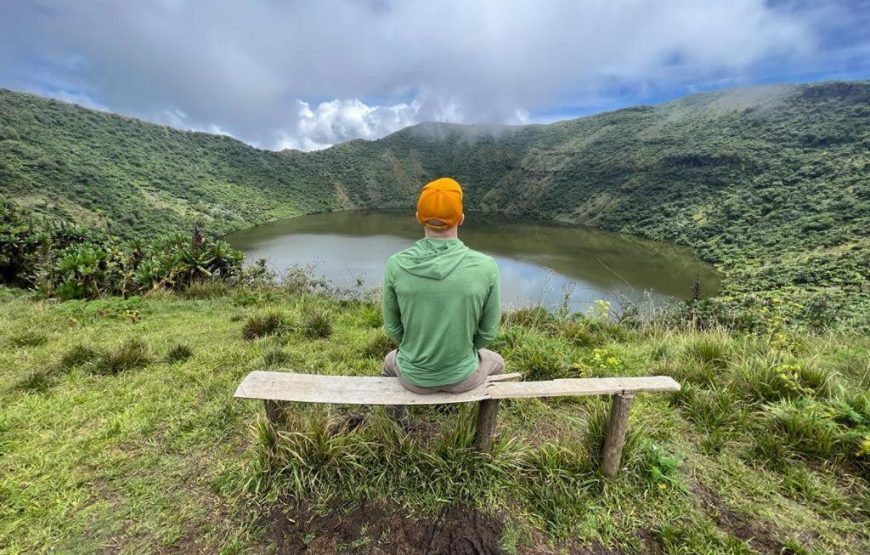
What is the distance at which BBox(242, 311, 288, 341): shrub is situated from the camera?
4273 millimetres

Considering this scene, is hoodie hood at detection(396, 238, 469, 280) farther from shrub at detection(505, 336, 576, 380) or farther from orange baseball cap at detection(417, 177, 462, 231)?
shrub at detection(505, 336, 576, 380)

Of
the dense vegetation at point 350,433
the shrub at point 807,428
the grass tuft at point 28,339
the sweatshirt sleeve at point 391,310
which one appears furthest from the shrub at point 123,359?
the shrub at point 807,428

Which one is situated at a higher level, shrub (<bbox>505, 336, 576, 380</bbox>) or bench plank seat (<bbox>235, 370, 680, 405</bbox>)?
bench plank seat (<bbox>235, 370, 680, 405</bbox>)

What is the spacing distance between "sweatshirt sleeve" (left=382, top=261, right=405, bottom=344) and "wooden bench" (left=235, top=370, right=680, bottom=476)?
286 mm

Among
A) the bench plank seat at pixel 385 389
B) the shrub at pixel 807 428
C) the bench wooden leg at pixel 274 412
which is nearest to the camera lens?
the bench plank seat at pixel 385 389

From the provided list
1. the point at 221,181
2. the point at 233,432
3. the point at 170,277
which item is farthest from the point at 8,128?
the point at 233,432

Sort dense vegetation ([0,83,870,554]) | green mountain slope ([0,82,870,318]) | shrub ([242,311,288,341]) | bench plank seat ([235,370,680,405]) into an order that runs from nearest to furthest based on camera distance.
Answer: dense vegetation ([0,83,870,554]), bench plank seat ([235,370,680,405]), shrub ([242,311,288,341]), green mountain slope ([0,82,870,318])

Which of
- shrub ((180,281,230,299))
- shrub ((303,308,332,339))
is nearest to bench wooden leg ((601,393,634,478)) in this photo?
shrub ((303,308,332,339))

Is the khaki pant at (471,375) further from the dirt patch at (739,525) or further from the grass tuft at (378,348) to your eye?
the grass tuft at (378,348)

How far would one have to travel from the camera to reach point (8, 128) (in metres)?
37.9

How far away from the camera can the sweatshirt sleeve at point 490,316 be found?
1934mm

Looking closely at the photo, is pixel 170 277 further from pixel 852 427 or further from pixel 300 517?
pixel 852 427

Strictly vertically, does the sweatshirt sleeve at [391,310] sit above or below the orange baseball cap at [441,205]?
below

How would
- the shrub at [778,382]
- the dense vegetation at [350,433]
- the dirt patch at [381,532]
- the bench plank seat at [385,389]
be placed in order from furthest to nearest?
the shrub at [778,382] < the bench plank seat at [385,389] < the dense vegetation at [350,433] < the dirt patch at [381,532]
